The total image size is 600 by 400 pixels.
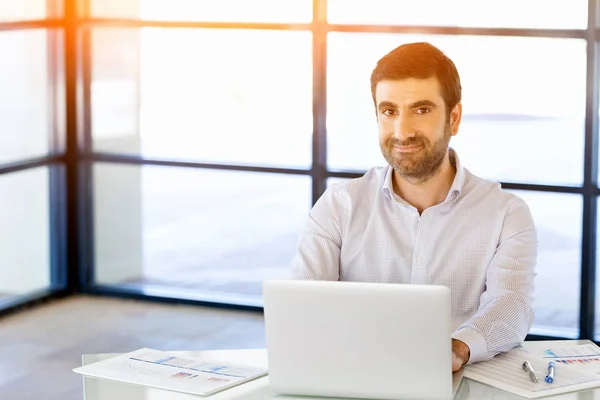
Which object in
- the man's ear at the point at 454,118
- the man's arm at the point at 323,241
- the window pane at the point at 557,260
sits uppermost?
the man's ear at the point at 454,118

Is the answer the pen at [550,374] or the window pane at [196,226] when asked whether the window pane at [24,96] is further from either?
the pen at [550,374]

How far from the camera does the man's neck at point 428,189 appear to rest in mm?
2977

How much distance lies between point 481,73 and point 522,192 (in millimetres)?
591

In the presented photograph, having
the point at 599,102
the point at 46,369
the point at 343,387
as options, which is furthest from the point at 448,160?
the point at 46,369

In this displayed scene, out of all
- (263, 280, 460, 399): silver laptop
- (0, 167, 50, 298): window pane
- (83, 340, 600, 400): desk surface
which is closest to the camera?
(263, 280, 460, 399): silver laptop

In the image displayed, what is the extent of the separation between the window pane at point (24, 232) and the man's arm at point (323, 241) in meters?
3.10

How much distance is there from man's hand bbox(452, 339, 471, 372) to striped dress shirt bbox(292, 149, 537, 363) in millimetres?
305

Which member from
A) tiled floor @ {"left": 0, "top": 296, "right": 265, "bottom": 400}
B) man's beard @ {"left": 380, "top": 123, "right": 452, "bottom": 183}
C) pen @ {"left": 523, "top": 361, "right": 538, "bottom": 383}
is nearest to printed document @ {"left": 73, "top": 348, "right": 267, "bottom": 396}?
pen @ {"left": 523, "top": 361, "right": 538, "bottom": 383}

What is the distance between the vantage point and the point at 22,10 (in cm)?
569

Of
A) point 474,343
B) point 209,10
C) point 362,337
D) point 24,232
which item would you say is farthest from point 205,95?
point 362,337

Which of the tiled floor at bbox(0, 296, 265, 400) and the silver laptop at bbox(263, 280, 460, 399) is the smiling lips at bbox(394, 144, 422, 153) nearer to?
the silver laptop at bbox(263, 280, 460, 399)

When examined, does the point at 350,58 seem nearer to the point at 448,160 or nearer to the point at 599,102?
the point at 599,102

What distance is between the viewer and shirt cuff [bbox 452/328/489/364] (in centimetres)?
244

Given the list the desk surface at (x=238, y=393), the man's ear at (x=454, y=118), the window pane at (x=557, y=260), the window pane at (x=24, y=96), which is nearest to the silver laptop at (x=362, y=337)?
the desk surface at (x=238, y=393)
